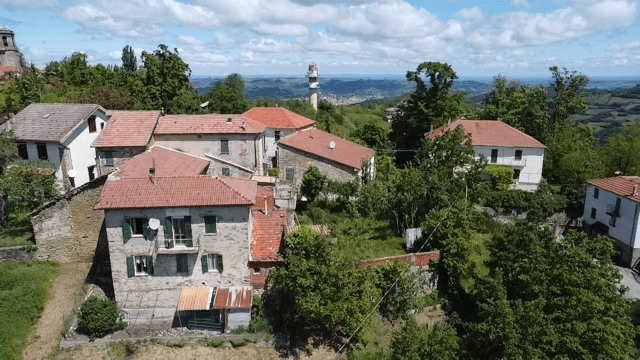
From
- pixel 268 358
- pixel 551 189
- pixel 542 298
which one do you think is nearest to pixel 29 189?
pixel 268 358

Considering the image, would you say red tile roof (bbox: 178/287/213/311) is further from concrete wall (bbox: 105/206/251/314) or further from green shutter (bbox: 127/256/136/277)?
green shutter (bbox: 127/256/136/277)

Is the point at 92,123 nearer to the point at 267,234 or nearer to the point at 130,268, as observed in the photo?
the point at 130,268

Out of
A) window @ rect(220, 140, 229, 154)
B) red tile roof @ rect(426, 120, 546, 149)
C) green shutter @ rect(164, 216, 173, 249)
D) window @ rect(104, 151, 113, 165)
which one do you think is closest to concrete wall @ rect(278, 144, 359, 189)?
window @ rect(220, 140, 229, 154)

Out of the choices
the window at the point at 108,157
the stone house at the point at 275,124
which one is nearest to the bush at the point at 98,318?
the window at the point at 108,157

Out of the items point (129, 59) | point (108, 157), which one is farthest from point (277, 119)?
point (129, 59)

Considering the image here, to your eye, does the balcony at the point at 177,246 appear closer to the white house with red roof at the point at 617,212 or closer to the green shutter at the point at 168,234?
the green shutter at the point at 168,234

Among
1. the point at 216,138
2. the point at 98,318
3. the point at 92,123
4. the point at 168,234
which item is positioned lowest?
the point at 98,318
